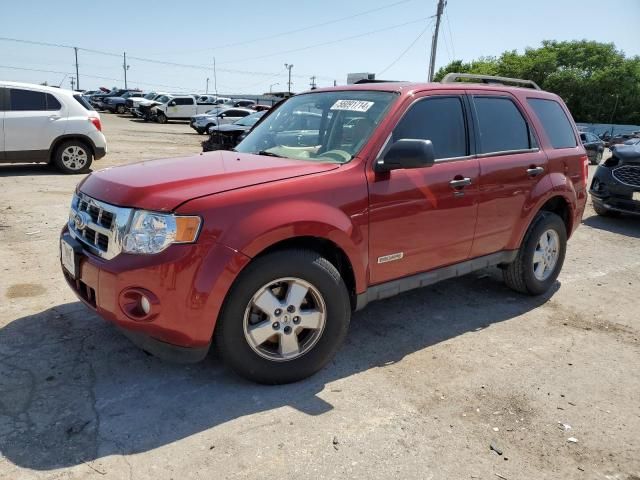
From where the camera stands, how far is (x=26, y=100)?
1005cm

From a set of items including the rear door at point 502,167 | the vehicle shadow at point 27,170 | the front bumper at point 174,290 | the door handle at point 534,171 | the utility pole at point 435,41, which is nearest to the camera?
the front bumper at point 174,290

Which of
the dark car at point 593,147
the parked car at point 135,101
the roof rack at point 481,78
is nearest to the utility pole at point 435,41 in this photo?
the dark car at point 593,147

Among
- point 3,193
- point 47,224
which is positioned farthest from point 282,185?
point 3,193

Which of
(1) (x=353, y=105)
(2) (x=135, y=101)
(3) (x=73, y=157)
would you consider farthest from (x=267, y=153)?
(2) (x=135, y=101)

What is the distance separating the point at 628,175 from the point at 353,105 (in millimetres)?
6509

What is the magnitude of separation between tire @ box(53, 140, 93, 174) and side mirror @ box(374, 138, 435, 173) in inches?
365

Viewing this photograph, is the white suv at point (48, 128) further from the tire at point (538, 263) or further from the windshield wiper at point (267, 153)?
the tire at point (538, 263)

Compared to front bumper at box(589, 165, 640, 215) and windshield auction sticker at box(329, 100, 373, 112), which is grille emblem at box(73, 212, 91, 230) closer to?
windshield auction sticker at box(329, 100, 373, 112)

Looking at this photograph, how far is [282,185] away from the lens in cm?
306

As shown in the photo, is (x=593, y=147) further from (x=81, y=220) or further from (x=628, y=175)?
(x=81, y=220)

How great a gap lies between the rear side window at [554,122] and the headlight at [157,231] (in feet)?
11.5

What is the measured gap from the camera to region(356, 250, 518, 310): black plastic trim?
3566mm

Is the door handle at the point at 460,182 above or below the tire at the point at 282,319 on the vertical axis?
above

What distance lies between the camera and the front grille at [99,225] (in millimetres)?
2863
